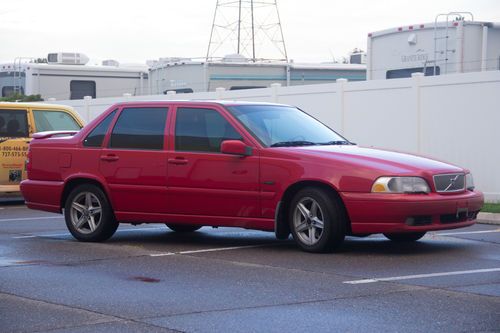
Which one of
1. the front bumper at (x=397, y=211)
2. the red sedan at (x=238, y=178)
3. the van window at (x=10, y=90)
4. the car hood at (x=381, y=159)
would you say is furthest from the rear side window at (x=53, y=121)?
the van window at (x=10, y=90)

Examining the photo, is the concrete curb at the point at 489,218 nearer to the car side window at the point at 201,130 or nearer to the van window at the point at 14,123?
the car side window at the point at 201,130

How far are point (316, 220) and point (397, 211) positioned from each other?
881 millimetres

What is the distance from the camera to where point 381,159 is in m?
10.3

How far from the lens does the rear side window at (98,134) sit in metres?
11.9

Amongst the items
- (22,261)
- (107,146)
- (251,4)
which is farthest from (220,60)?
(22,261)

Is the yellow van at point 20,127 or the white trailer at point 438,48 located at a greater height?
the white trailer at point 438,48

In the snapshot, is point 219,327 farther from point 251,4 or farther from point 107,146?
point 251,4

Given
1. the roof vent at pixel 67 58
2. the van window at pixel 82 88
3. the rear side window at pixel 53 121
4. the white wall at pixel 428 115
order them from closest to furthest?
the white wall at pixel 428 115, the rear side window at pixel 53 121, the roof vent at pixel 67 58, the van window at pixel 82 88

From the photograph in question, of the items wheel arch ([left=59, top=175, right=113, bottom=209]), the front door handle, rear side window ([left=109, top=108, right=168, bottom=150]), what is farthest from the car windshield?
wheel arch ([left=59, top=175, right=113, bottom=209])

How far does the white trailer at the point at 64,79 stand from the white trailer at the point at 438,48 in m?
9.70

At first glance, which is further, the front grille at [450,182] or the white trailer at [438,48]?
the white trailer at [438,48]

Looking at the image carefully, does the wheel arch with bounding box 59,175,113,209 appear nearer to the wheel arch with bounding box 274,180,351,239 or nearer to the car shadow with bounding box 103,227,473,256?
the car shadow with bounding box 103,227,473,256

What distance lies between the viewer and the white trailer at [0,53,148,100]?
1104 inches

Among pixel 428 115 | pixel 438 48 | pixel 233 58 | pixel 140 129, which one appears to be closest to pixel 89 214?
pixel 140 129
